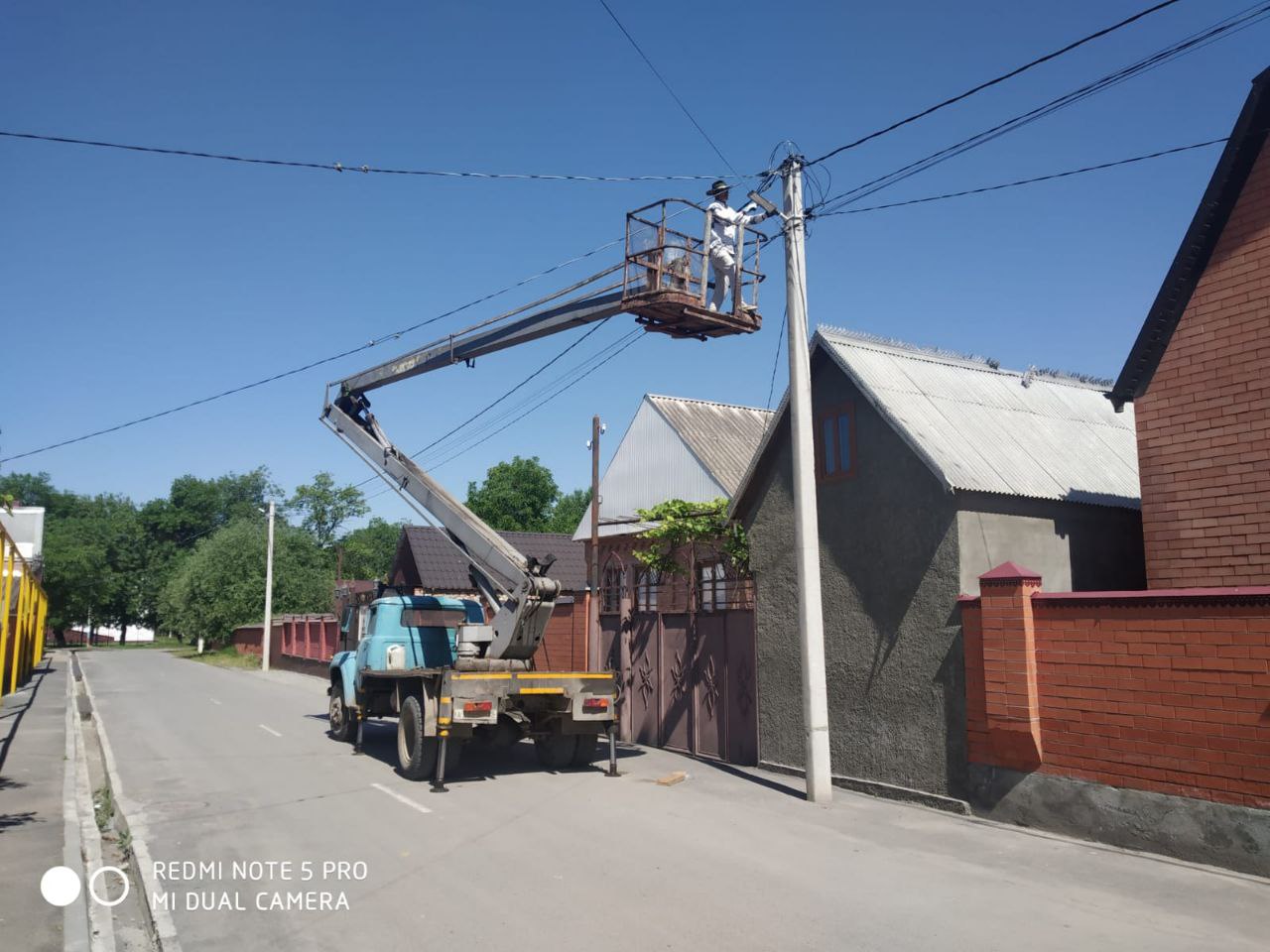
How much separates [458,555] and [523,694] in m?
19.1

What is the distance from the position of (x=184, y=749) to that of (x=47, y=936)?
9502mm

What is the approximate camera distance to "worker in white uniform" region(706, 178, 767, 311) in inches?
441

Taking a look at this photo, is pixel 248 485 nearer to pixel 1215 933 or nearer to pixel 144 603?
pixel 144 603

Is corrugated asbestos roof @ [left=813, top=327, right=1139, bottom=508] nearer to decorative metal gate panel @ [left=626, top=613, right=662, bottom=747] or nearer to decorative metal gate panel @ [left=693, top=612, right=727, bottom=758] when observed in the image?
decorative metal gate panel @ [left=693, top=612, right=727, bottom=758]

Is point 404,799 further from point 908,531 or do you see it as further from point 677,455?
point 677,455

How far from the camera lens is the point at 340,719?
54.9ft

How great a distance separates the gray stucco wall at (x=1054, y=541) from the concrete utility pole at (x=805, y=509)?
1.76 m

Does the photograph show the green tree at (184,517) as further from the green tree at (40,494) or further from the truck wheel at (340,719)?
the truck wheel at (340,719)

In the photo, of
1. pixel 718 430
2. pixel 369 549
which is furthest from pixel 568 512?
pixel 718 430

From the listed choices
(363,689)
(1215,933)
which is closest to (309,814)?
(363,689)

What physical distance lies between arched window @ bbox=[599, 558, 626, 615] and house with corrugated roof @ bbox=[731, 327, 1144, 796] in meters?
4.04

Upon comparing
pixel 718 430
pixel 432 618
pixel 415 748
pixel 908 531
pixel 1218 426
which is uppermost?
pixel 718 430

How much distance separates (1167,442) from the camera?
34.9ft

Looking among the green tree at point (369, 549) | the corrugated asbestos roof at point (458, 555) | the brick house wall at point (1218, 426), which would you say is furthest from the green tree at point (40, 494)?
the brick house wall at point (1218, 426)
